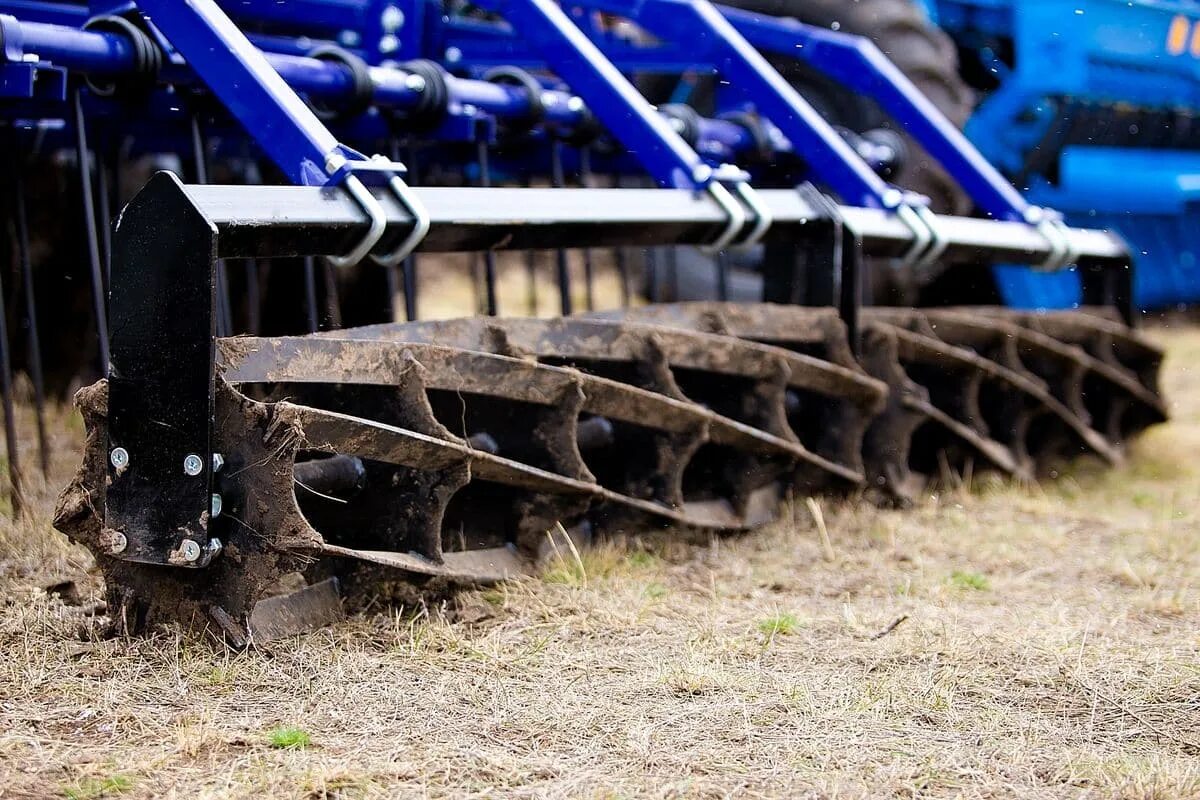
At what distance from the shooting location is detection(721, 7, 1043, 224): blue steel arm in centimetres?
403

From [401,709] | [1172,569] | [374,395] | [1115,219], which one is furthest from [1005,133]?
[401,709]

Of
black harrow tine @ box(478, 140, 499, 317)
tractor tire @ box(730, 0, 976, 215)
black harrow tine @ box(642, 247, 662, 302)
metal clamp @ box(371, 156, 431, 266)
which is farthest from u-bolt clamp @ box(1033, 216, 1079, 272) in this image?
black harrow tine @ box(642, 247, 662, 302)

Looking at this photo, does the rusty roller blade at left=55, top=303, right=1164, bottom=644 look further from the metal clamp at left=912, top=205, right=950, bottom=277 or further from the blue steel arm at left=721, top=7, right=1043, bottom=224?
the blue steel arm at left=721, top=7, right=1043, bottom=224

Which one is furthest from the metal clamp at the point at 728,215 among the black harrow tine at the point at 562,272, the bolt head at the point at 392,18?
the bolt head at the point at 392,18

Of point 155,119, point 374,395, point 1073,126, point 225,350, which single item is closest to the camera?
point 225,350

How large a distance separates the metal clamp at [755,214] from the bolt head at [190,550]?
1616 mm

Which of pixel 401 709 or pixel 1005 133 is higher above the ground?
pixel 1005 133

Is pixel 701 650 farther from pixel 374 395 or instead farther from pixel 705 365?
pixel 705 365

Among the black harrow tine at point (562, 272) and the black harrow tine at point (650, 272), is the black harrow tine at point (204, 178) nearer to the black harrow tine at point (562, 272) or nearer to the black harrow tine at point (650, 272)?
the black harrow tine at point (562, 272)

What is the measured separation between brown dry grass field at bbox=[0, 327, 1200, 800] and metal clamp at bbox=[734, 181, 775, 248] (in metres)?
0.76

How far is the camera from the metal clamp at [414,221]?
249cm

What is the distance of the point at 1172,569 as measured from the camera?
112 inches

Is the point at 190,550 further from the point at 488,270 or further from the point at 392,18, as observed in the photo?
the point at 392,18

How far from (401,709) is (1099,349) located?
8.91 feet
